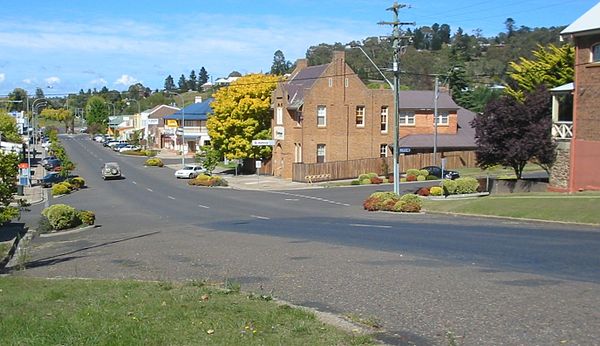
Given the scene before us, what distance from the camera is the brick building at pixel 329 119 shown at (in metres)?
65.0

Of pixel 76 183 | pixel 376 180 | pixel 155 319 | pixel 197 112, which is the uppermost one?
pixel 197 112

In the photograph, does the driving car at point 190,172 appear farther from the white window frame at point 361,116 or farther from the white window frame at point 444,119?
the white window frame at point 444,119

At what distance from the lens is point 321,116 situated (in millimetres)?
65375

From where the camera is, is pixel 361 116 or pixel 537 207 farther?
pixel 361 116

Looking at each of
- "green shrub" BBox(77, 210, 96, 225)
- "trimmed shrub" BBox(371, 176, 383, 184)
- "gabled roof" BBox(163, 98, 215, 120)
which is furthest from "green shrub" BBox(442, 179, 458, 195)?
"gabled roof" BBox(163, 98, 215, 120)

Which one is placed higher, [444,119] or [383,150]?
[444,119]

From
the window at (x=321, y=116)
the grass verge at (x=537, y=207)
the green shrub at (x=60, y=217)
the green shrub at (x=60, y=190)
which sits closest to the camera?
the grass verge at (x=537, y=207)

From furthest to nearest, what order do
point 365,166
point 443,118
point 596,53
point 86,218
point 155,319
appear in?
point 443,118, point 365,166, point 596,53, point 86,218, point 155,319

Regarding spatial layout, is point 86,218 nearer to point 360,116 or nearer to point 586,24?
point 586,24

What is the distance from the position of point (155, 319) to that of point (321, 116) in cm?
5690

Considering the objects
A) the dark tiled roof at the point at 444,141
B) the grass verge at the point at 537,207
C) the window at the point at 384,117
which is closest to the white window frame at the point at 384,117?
the window at the point at 384,117

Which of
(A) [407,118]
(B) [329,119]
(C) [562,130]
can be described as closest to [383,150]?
(A) [407,118]

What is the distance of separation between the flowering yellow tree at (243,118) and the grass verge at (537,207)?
118ft

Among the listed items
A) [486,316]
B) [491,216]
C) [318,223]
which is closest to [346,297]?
[486,316]
